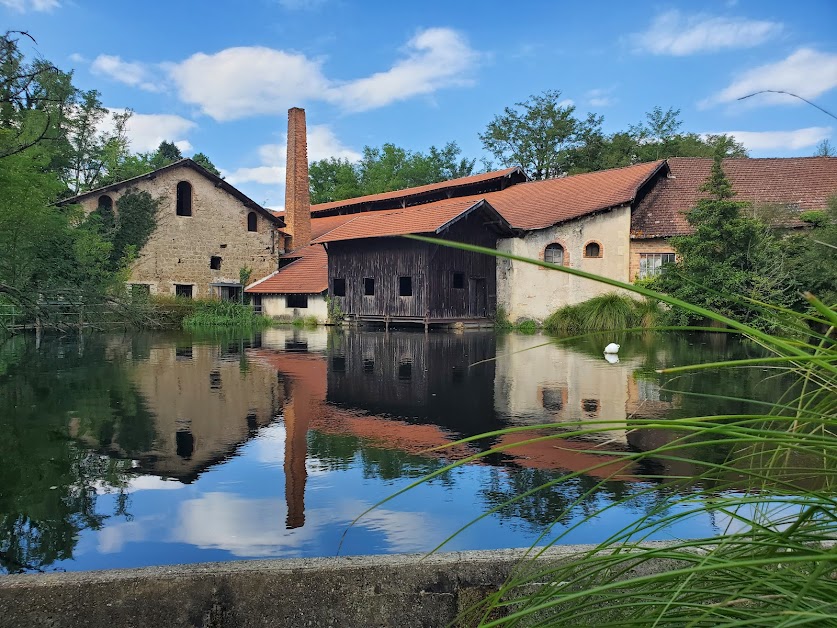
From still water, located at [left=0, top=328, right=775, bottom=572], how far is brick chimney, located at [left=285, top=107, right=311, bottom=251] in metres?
23.6

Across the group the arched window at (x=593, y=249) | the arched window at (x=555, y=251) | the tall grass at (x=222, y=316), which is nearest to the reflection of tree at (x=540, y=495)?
the arched window at (x=555, y=251)

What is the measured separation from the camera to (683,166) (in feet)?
96.6

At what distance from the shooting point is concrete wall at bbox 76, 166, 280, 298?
31797mm

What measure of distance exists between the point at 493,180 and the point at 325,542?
3083cm

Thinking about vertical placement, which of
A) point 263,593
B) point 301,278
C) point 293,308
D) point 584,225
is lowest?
point 263,593

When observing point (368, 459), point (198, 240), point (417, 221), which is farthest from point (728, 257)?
point (198, 240)

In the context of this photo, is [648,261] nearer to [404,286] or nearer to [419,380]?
[404,286]

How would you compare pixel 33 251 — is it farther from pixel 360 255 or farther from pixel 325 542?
pixel 325 542

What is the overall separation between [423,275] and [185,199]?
1407 centimetres

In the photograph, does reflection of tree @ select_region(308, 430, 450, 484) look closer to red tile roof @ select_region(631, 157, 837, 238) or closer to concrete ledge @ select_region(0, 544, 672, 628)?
concrete ledge @ select_region(0, 544, 672, 628)

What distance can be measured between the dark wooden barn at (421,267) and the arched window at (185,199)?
26.6ft

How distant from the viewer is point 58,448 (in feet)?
21.9

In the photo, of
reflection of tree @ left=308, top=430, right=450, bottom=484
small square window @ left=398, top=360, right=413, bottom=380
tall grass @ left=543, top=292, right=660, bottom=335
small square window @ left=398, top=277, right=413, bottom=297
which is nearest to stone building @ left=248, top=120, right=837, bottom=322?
small square window @ left=398, top=277, right=413, bottom=297

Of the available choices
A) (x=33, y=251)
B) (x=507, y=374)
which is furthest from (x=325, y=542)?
(x=33, y=251)
